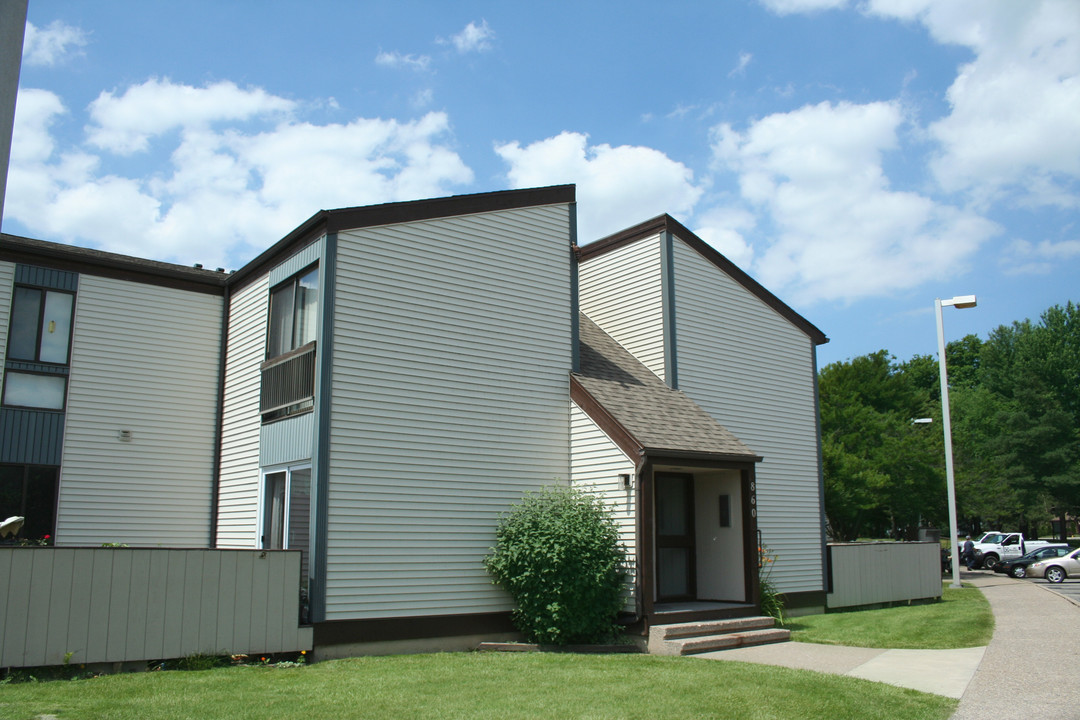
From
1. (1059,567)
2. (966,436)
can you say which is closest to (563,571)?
(1059,567)

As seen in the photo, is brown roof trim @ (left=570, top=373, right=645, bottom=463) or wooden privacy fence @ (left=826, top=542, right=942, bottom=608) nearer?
brown roof trim @ (left=570, top=373, right=645, bottom=463)

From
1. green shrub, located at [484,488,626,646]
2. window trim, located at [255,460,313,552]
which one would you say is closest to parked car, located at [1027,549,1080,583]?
green shrub, located at [484,488,626,646]

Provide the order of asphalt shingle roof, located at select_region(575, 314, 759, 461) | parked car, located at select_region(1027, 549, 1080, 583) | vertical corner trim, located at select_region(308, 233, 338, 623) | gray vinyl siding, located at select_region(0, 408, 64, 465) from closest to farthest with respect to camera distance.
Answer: vertical corner trim, located at select_region(308, 233, 338, 623) < asphalt shingle roof, located at select_region(575, 314, 759, 461) < gray vinyl siding, located at select_region(0, 408, 64, 465) < parked car, located at select_region(1027, 549, 1080, 583)

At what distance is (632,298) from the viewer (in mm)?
16953

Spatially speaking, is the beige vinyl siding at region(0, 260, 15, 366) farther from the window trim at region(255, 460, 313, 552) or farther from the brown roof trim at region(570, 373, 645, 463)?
the brown roof trim at region(570, 373, 645, 463)

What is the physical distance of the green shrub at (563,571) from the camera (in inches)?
476

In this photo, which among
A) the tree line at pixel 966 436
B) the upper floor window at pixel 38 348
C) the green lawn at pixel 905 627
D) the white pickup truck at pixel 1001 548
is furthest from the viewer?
the white pickup truck at pixel 1001 548

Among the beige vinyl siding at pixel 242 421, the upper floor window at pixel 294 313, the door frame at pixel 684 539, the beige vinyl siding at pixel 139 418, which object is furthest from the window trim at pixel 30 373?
the door frame at pixel 684 539

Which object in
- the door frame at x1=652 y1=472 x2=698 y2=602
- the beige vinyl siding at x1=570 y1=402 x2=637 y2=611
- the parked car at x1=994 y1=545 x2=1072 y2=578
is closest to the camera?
the beige vinyl siding at x1=570 y1=402 x2=637 y2=611

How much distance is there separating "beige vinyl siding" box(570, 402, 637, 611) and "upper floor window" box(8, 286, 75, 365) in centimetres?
865

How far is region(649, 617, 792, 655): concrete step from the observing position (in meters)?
11.8

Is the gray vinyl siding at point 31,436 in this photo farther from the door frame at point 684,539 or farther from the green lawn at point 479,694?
the door frame at point 684,539

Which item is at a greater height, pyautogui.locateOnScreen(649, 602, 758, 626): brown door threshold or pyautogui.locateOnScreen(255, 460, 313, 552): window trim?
pyautogui.locateOnScreen(255, 460, 313, 552): window trim

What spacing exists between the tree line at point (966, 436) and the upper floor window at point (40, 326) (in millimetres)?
25313
